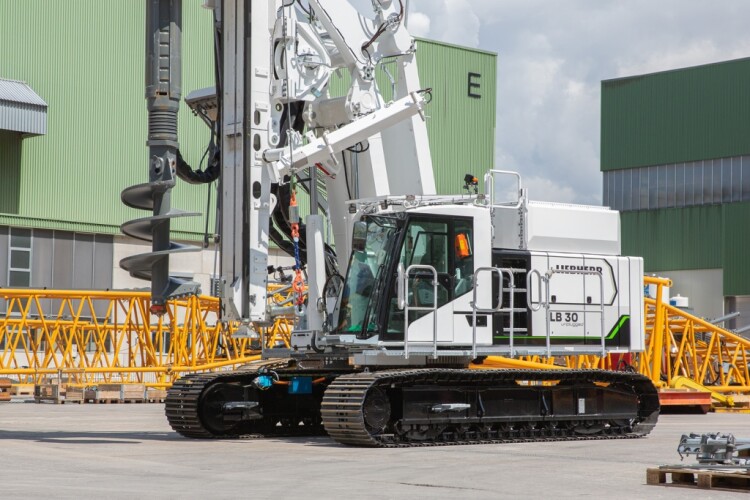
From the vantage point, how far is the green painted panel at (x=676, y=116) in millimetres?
70062

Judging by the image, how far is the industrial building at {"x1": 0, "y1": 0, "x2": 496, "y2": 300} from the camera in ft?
169

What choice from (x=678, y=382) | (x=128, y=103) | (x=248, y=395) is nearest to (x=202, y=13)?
(x=128, y=103)

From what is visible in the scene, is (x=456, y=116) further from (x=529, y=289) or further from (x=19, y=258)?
(x=529, y=289)

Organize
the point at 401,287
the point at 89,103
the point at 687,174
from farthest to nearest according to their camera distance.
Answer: the point at 687,174
the point at 89,103
the point at 401,287

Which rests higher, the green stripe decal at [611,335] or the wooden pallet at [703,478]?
the green stripe decal at [611,335]

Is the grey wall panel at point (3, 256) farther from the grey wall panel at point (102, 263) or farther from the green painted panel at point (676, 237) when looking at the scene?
the green painted panel at point (676, 237)

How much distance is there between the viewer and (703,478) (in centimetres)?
1288

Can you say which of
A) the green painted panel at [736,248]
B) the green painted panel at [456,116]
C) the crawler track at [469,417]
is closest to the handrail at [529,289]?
the crawler track at [469,417]

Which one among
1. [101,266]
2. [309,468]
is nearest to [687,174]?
[101,266]

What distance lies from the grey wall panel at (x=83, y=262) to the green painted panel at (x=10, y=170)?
2.92 m

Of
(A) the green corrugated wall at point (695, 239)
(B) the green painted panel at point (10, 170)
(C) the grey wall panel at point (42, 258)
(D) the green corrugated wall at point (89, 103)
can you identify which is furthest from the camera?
(A) the green corrugated wall at point (695, 239)

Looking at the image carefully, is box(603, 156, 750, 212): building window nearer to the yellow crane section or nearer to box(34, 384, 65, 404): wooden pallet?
the yellow crane section

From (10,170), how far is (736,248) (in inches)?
1533

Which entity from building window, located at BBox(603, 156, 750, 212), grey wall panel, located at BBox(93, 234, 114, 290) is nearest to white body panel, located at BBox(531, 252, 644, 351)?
grey wall panel, located at BBox(93, 234, 114, 290)
